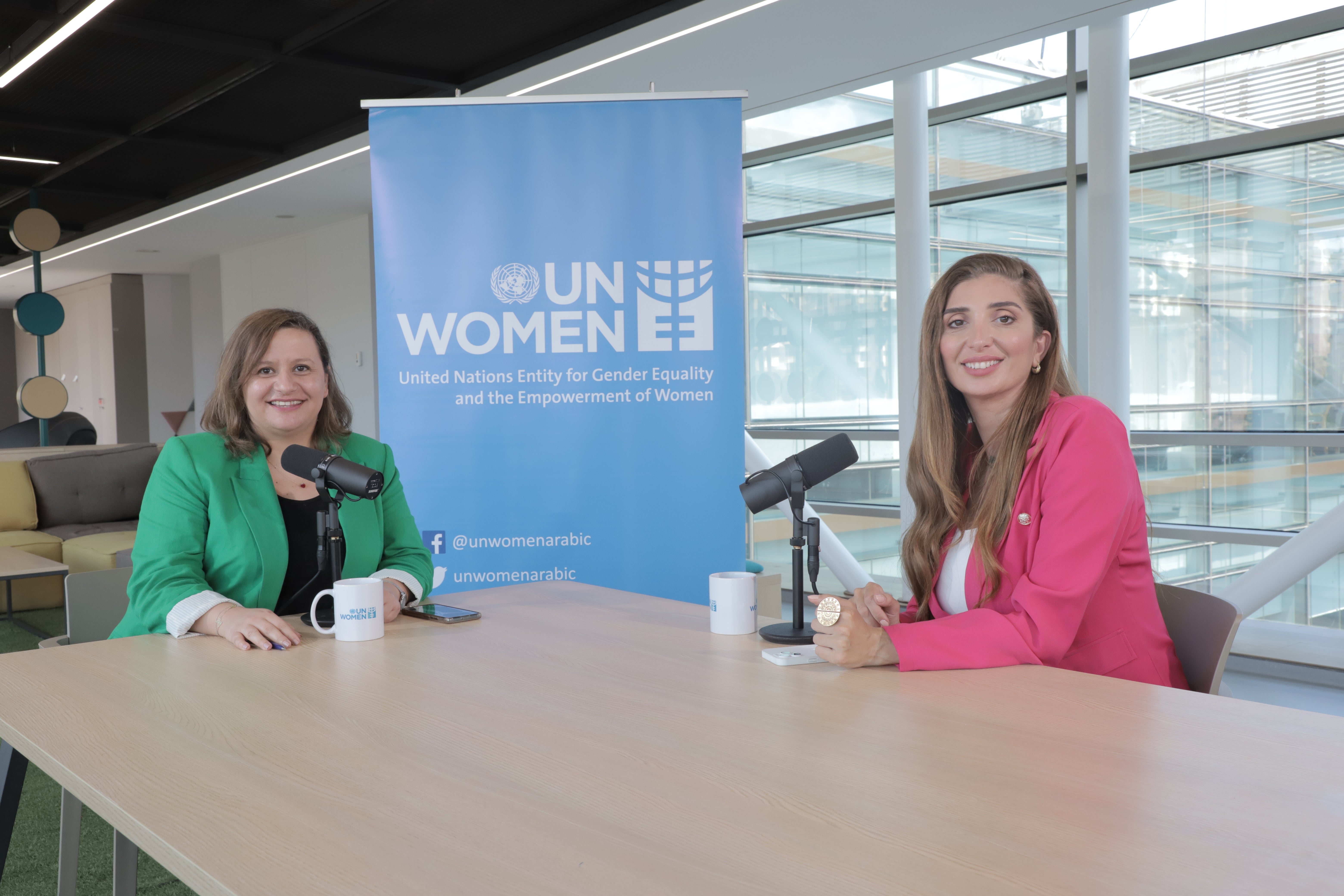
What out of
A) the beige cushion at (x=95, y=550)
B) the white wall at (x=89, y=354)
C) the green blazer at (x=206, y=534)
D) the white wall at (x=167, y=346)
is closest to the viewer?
the green blazer at (x=206, y=534)

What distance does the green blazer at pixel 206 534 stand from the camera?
193 cm

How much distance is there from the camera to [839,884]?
0.85 metres

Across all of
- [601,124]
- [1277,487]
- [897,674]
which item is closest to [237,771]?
[897,674]

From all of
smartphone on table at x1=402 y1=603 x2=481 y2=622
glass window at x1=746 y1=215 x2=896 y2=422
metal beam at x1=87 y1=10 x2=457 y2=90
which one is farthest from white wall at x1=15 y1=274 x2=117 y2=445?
smartphone on table at x1=402 y1=603 x2=481 y2=622

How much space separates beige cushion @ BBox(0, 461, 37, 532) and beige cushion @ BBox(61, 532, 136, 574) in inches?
20.8

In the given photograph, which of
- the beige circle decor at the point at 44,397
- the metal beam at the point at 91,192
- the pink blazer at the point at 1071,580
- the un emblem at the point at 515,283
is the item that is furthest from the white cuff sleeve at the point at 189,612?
the metal beam at the point at 91,192

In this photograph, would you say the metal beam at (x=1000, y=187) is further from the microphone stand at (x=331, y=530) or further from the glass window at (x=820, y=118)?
the microphone stand at (x=331, y=530)

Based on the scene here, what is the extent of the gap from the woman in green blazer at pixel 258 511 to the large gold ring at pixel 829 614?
2.85 feet

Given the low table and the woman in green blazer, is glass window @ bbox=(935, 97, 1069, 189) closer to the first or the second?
Answer: the woman in green blazer

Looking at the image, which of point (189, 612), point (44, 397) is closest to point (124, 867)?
point (189, 612)

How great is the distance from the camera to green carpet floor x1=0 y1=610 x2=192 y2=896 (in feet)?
7.95

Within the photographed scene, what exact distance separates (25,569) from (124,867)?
3028 mm

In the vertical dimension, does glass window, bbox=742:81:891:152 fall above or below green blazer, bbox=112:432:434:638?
above

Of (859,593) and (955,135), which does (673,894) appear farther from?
(955,135)
